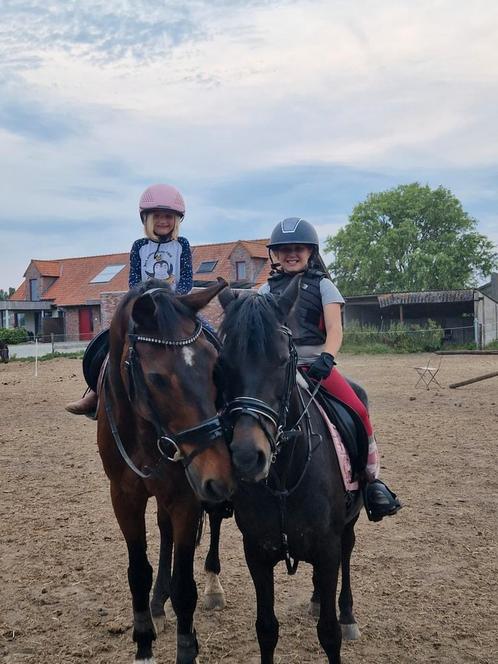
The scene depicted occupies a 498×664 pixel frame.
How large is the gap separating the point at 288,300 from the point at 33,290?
47.3 m

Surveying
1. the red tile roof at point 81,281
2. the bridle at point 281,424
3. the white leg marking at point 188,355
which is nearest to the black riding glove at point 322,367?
the bridle at point 281,424

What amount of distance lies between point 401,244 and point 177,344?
44.3 metres

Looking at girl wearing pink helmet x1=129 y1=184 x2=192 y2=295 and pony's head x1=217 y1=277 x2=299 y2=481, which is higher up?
girl wearing pink helmet x1=129 y1=184 x2=192 y2=295

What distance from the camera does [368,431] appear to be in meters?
3.29

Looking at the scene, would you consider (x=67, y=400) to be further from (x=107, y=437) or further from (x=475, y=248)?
(x=475, y=248)

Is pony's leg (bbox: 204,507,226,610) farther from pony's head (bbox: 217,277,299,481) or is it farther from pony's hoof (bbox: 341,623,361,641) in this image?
pony's head (bbox: 217,277,299,481)

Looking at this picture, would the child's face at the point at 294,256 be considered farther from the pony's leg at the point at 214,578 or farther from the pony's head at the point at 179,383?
the pony's leg at the point at 214,578

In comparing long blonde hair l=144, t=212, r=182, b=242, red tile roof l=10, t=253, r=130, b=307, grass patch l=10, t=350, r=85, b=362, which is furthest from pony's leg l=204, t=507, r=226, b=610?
red tile roof l=10, t=253, r=130, b=307

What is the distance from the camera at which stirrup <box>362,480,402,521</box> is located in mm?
3271

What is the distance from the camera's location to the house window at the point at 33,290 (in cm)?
4600

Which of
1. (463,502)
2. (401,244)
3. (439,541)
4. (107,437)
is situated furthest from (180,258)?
(401,244)

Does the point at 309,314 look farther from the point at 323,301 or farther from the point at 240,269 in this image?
the point at 240,269

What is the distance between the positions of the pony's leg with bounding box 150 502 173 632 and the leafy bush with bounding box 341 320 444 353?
24.2m

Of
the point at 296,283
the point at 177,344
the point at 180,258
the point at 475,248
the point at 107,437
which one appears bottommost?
the point at 107,437
